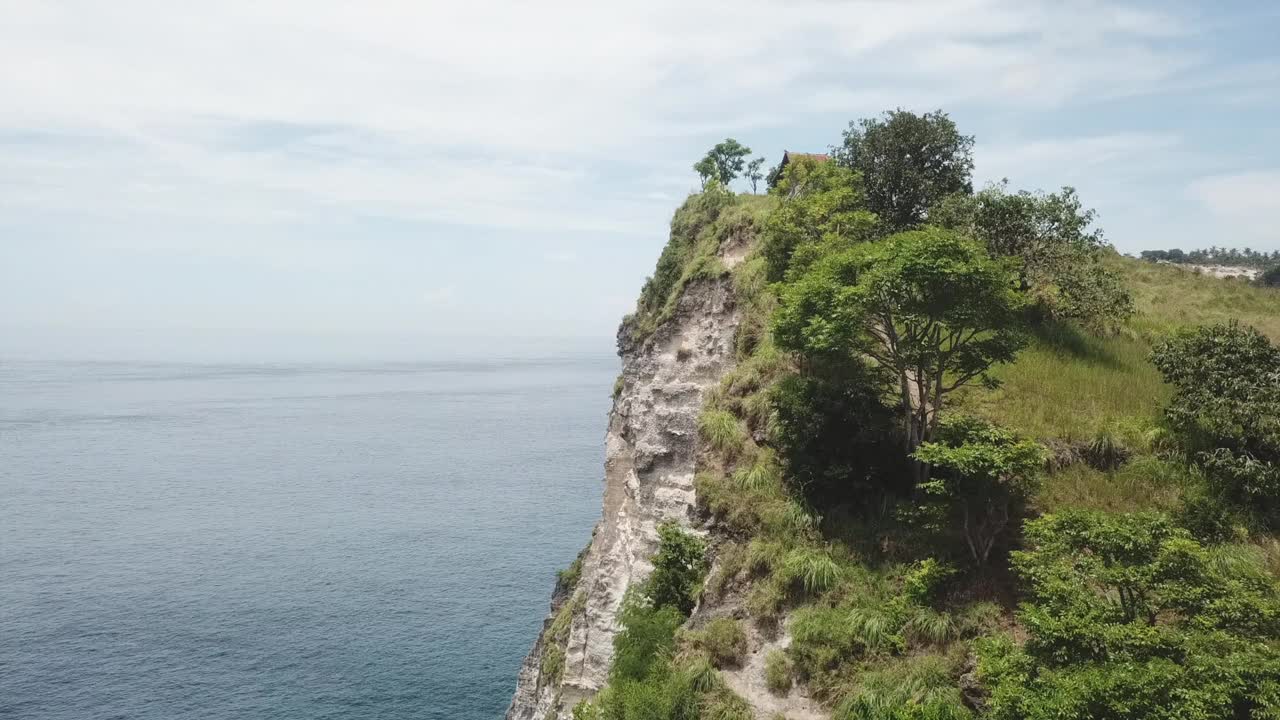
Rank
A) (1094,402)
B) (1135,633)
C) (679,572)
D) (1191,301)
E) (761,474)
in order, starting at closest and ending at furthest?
(1135,633) → (1094,402) → (761,474) → (679,572) → (1191,301)

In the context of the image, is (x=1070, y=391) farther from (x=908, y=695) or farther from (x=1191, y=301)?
(x=1191, y=301)

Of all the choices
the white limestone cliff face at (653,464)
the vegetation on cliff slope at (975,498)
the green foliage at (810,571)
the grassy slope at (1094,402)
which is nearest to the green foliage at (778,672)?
the vegetation on cliff slope at (975,498)

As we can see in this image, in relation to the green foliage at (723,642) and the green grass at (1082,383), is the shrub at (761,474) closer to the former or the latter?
the green foliage at (723,642)

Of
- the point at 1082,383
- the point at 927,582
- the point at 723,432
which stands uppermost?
the point at 1082,383

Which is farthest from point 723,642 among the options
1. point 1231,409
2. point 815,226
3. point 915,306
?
point 815,226

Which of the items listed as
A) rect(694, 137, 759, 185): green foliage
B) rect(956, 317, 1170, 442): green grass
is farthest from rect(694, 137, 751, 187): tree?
rect(956, 317, 1170, 442): green grass

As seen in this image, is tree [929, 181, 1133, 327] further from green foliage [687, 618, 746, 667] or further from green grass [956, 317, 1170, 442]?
green foliage [687, 618, 746, 667]

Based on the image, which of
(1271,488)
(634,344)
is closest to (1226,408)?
(1271,488)
